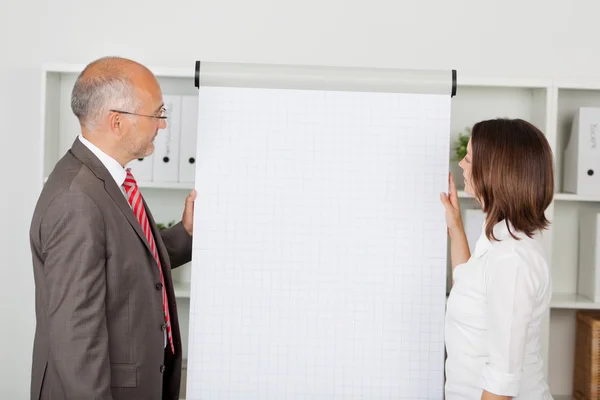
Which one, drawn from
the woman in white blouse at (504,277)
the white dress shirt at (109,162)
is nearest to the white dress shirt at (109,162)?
the white dress shirt at (109,162)

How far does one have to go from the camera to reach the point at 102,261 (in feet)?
5.44

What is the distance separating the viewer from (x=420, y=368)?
200 cm

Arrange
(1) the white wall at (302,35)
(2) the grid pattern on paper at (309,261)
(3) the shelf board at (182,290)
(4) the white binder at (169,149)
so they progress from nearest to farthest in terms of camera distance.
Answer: (2) the grid pattern on paper at (309,261) → (3) the shelf board at (182,290) → (4) the white binder at (169,149) → (1) the white wall at (302,35)

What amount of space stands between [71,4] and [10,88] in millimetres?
441

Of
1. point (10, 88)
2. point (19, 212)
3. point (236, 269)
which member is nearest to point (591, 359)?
point (236, 269)

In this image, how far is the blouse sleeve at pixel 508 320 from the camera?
1574 mm

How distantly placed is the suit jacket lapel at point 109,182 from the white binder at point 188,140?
102cm

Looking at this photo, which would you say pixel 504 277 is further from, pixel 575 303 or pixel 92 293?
pixel 575 303

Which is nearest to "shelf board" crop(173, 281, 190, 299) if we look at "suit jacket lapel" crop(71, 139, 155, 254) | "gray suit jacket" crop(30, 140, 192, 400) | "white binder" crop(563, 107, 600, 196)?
"gray suit jacket" crop(30, 140, 192, 400)

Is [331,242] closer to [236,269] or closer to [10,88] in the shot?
[236,269]

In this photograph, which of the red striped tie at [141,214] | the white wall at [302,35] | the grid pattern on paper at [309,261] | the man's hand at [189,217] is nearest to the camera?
the red striped tie at [141,214]

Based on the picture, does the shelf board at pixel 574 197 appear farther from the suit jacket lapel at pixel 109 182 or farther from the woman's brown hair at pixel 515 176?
the suit jacket lapel at pixel 109 182

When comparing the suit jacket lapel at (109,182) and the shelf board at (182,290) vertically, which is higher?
the suit jacket lapel at (109,182)

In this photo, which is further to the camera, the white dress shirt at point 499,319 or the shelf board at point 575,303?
the shelf board at point 575,303
